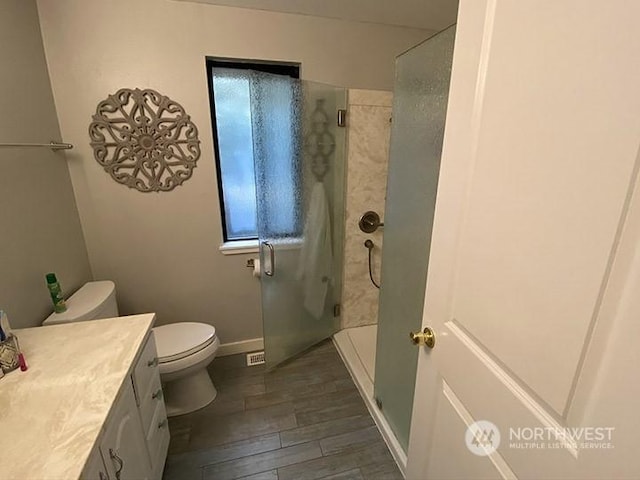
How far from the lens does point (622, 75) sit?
1.31 ft

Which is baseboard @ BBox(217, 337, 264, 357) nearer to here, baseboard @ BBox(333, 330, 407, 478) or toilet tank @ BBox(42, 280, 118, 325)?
baseboard @ BBox(333, 330, 407, 478)

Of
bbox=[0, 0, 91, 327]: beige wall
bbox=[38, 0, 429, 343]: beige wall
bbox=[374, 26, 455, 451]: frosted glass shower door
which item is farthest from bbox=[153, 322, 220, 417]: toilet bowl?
bbox=[374, 26, 455, 451]: frosted glass shower door

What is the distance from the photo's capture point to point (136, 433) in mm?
1064

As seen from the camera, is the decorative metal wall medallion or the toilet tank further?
the decorative metal wall medallion

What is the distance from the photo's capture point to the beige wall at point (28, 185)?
1.26m

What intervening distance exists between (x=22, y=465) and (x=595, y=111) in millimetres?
1308

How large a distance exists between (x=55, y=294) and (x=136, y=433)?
81 centimetres

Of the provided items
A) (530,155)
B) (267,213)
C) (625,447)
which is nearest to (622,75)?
(530,155)

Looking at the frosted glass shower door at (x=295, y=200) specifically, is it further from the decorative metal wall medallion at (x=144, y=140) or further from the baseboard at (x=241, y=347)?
the decorative metal wall medallion at (x=144, y=140)

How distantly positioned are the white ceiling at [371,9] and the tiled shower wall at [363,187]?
427 millimetres

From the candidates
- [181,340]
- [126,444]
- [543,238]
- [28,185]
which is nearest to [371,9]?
[543,238]

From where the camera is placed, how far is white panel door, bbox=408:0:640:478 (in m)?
0.42

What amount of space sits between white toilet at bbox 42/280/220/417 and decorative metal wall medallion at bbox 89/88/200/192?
2.25ft

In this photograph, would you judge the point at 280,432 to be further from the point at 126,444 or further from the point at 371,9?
the point at 371,9
